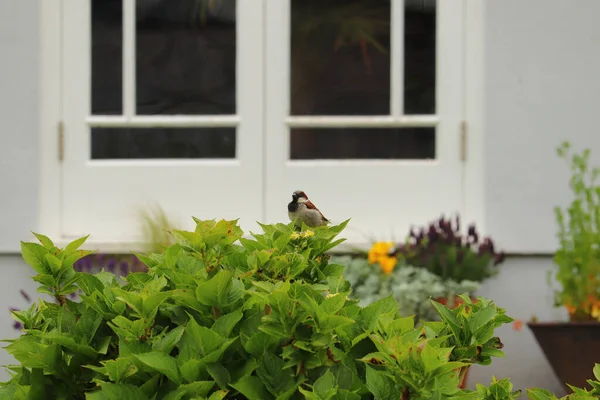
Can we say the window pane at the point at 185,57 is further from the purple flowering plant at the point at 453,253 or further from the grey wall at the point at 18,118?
the purple flowering plant at the point at 453,253

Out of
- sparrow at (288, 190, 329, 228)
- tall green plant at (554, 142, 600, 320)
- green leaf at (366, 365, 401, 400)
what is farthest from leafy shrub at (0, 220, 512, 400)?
tall green plant at (554, 142, 600, 320)

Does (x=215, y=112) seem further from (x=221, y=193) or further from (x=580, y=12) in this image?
(x=580, y=12)

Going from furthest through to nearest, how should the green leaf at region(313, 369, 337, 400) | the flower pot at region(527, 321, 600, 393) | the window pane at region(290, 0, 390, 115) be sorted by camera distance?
the window pane at region(290, 0, 390, 115), the flower pot at region(527, 321, 600, 393), the green leaf at region(313, 369, 337, 400)

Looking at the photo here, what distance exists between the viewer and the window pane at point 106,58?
201 inches

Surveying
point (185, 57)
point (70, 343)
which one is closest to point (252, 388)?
point (70, 343)

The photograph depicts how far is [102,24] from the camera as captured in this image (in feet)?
16.8

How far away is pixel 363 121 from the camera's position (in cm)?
501

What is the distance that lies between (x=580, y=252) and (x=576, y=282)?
0.45ft

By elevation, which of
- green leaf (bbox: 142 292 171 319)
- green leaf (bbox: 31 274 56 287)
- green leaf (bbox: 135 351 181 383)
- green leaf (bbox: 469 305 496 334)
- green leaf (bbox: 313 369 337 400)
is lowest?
green leaf (bbox: 313 369 337 400)

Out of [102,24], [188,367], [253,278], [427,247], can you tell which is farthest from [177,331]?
[102,24]

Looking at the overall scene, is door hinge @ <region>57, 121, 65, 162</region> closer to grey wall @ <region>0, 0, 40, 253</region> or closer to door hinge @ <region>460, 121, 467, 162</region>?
grey wall @ <region>0, 0, 40, 253</region>

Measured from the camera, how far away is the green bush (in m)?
1.54

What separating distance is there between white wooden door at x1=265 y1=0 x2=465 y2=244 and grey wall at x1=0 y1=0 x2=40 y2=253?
3.81ft

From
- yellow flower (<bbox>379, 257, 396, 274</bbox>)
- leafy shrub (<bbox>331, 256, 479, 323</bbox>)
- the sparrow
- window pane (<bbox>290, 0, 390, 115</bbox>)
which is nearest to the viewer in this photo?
the sparrow
